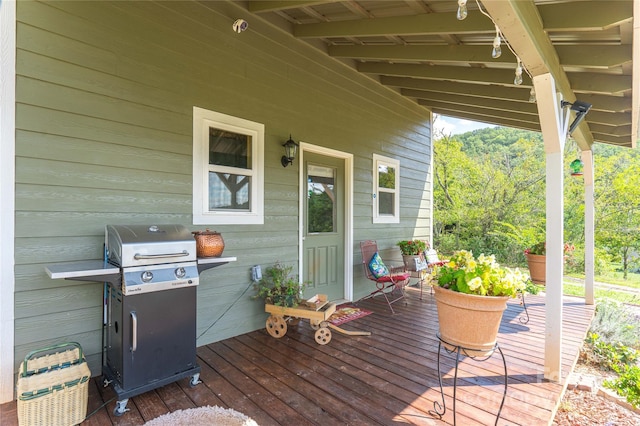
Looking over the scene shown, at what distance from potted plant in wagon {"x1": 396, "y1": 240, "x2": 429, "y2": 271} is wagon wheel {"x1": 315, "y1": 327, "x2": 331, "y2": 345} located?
2.50 meters

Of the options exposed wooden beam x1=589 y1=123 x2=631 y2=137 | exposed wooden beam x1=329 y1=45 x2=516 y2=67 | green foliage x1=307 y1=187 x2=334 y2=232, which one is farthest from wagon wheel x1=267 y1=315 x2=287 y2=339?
exposed wooden beam x1=589 y1=123 x2=631 y2=137

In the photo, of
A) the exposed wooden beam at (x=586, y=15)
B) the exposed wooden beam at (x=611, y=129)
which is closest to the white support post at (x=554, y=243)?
the exposed wooden beam at (x=586, y=15)

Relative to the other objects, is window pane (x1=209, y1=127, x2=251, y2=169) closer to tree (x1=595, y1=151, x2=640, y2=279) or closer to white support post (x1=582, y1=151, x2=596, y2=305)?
white support post (x1=582, y1=151, x2=596, y2=305)

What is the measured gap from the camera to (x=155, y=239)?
223 centimetres

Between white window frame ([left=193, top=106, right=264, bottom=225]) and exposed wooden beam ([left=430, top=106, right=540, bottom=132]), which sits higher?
exposed wooden beam ([left=430, top=106, right=540, bottom=132])

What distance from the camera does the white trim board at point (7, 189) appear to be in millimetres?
2084

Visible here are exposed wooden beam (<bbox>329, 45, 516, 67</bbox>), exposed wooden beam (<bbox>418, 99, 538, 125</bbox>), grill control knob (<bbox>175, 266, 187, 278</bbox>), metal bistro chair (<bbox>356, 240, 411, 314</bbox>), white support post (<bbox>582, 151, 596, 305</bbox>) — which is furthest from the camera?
exposed wooden beam (<bbox>418, 99, 538, 125</bbox>)

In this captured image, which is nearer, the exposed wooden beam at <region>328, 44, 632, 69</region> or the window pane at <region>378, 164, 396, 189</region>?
the exposed wooden beam at <region>328, 44, 632, 69</region>

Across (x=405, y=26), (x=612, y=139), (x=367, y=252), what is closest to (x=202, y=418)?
(x=367, y=252)

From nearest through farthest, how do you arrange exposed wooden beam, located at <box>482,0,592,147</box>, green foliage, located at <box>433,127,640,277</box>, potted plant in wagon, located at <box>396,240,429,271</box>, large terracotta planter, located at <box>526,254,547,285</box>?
exposed wooden beam, located at <box>482,0,592,147</box> → large terracotta planter, located at <box>526,254,547,285</box> → potted plant in wagon, located at <box>396,240,429,271</box> → green foliage, located at <box>433,127,640,277</box>

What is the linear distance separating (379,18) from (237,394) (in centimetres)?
357

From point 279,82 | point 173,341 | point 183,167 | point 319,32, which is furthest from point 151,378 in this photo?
point 319,32

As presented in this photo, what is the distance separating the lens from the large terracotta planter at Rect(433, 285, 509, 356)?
1.74 m

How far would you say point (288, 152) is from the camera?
12.1 ft
